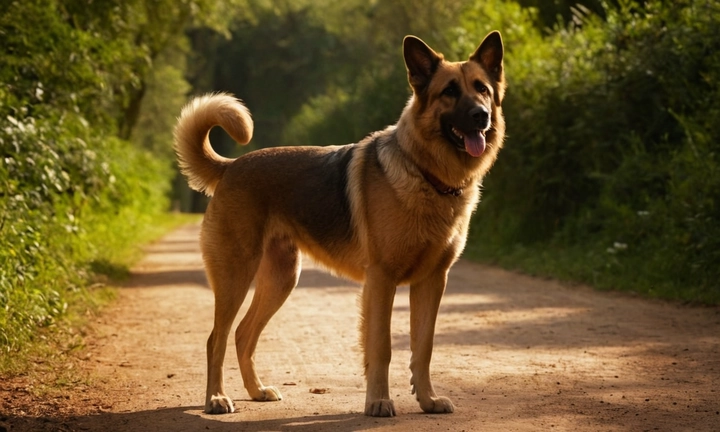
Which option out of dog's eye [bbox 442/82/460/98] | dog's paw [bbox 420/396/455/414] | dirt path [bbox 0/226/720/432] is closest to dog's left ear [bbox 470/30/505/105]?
dog's eye [bbox 442/82/460/98]

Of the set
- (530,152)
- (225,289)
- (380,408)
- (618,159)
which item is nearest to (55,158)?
(225,289)

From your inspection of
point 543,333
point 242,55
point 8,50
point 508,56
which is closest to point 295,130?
point 242,55

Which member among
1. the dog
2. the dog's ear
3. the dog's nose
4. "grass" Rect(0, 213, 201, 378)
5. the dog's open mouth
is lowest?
"grass" Rect(0, 213, 201, 378)

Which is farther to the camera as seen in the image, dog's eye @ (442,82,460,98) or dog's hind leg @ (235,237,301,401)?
dog's hind leg @ (235,237,301,401)

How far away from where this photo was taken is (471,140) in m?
6.16

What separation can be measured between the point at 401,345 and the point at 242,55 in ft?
171

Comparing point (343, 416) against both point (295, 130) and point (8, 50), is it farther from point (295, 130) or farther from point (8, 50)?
point (295, 130)

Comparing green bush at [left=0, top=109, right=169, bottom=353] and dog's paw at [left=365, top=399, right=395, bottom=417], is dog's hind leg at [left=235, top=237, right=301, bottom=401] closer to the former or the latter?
dog's paw at [left=365, top=399, right=395, bottom=417]

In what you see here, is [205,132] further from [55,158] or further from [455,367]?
[55,158]

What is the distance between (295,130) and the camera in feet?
171

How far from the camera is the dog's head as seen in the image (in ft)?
20.0

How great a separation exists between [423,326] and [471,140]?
126 centimetres

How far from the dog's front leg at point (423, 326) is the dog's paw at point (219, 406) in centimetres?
119

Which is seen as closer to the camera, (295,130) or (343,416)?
(343,416)
